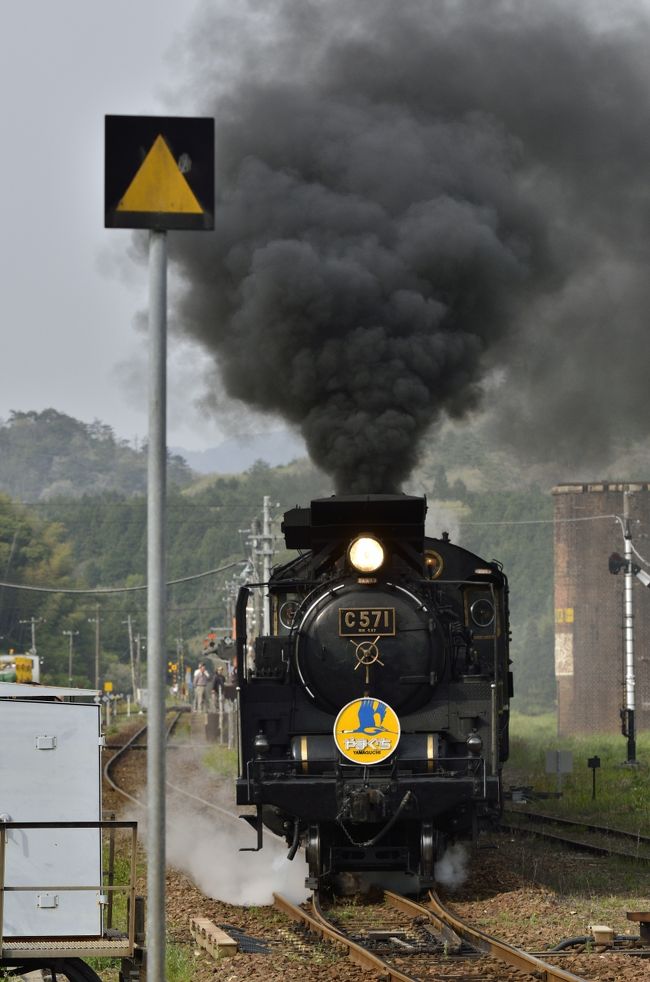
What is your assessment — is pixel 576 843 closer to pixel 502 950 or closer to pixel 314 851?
pixel 314 851

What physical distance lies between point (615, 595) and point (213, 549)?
82.8 m

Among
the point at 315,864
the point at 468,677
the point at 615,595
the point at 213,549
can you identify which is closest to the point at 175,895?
the point at 315,864

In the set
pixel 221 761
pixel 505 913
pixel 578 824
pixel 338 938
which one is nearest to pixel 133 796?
pixel 578 824

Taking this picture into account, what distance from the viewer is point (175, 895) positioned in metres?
13.7

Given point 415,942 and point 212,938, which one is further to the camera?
point 415,942

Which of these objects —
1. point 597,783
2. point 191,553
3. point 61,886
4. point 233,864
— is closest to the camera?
point 61,886

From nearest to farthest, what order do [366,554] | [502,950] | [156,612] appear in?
1. [156,612]
2. [502,950]
3. [366,554]

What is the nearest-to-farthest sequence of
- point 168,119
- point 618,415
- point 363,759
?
point 168,119 → point 363,759 → point 618,415

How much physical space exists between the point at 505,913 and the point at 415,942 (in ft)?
5.23

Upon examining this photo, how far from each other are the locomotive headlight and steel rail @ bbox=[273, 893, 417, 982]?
2.89m

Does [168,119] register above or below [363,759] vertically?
above

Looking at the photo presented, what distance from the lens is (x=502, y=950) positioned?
10211mm

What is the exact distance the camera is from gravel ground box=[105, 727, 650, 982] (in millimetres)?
9852

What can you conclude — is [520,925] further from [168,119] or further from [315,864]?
[168,119]
